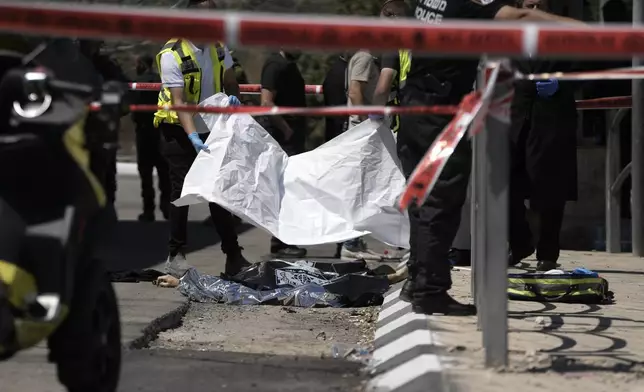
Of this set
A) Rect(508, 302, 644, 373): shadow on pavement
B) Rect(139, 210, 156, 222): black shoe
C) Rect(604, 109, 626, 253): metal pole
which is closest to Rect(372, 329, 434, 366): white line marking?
Rect(508, 302, 644, 373): shadow on pavement

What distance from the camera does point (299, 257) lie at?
10609 millimetres

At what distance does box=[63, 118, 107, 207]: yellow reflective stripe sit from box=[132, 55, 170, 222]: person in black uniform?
365 inches

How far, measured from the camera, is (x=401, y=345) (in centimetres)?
602

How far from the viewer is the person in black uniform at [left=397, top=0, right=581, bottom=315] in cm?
648

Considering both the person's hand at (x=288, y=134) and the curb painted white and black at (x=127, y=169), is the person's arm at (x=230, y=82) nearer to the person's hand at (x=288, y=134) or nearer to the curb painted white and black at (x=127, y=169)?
the person's hand at (x=288, y=134)

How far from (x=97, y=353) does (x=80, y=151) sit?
2.26 feet

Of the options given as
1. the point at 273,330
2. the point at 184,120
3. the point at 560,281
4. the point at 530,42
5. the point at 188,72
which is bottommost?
the point at 273,330

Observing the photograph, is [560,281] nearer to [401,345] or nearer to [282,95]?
[401,345]

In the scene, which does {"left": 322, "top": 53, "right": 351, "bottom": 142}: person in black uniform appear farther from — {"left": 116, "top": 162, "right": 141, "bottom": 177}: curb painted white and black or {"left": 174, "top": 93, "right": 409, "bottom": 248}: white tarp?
{"left": 116, "top": 162, "right": 141, "bottom": 177}: curb painted white and black

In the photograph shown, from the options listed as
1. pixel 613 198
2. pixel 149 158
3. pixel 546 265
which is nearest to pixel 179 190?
pixel 546 265

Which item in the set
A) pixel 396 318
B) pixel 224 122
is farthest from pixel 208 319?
pixel 224 122

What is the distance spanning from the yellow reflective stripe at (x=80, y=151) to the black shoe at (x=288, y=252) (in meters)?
6.18

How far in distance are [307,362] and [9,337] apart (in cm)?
225

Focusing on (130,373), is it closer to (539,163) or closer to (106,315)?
(106,315)
